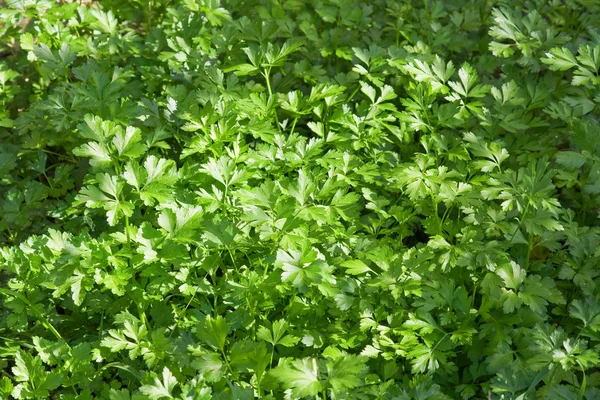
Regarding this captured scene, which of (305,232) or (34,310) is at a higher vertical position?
(305,232)

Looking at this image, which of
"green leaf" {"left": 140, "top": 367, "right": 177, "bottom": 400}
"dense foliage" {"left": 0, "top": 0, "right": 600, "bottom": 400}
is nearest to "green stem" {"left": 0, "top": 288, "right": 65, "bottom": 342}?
"dense foliage" {"left": 0, "top": 0, "right": 600, "bottom": 400}

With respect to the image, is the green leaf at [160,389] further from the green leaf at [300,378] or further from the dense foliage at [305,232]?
the green leaf at [300,378]

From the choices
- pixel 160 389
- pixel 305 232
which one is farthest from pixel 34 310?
pixel 305 232

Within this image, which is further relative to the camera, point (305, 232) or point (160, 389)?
point (305, 232)

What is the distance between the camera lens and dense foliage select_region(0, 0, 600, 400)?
2430 mm

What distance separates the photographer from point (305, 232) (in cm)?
255

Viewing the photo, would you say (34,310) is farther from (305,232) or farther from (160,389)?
(305,232)

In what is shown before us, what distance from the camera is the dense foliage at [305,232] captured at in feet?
7.97

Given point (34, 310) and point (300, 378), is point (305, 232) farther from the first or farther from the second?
point (34, 310)

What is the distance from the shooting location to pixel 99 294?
106 inches

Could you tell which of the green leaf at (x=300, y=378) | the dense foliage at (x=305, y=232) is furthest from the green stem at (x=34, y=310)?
the green leaf at (x=300, y=378)

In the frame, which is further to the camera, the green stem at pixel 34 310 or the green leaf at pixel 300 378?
the green stem at pixel 34 310

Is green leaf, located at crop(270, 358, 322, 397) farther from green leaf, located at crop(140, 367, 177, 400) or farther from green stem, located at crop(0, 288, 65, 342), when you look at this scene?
green stem, located at crop(0, 288, 65, 342)

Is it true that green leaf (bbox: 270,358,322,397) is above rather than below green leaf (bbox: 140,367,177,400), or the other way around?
above
